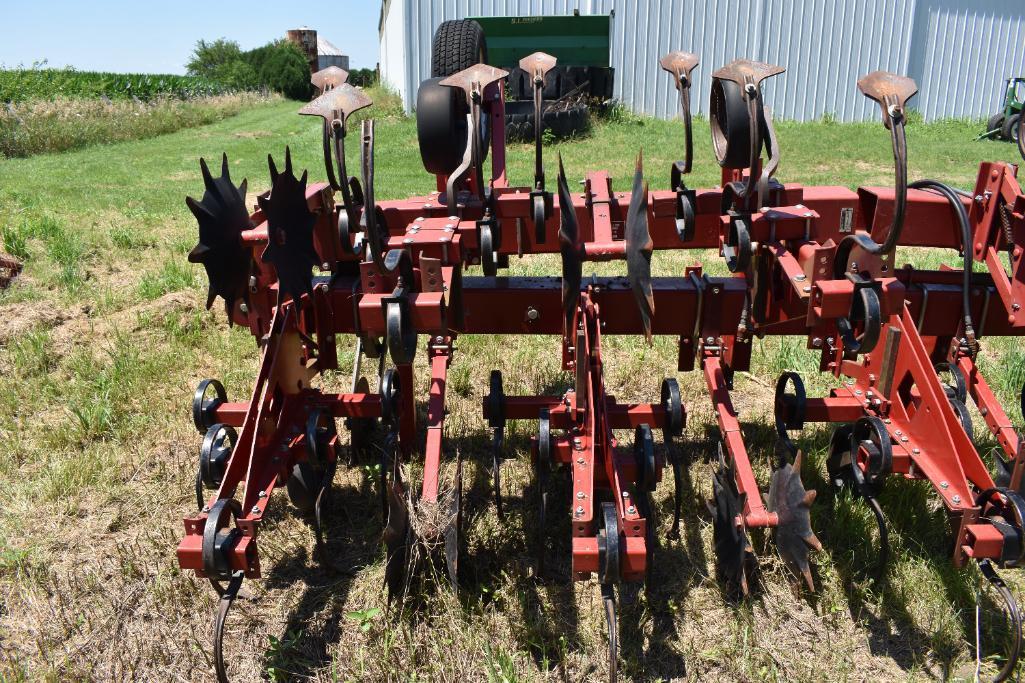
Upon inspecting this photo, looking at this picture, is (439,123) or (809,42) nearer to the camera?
(439,123)

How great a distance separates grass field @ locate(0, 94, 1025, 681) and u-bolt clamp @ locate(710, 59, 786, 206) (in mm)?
1551

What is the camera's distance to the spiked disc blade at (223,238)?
3002mm

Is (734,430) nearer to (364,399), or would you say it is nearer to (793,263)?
(793,263)

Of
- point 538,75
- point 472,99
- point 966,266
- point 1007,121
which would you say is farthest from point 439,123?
point 1007,121

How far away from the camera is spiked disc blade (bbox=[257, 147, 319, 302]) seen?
288cm

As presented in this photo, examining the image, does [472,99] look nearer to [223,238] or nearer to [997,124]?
[223,238]

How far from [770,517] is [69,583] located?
284 centimetres

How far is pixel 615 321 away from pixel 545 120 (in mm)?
10524

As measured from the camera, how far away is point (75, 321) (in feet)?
19.1

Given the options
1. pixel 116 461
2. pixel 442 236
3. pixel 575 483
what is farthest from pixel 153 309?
pixel 575 483

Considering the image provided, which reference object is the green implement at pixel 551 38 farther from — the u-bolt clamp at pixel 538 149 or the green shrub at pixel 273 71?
the green shrub at pixel 273 71

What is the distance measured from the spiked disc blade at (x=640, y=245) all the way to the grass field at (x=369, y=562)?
4.23 feet

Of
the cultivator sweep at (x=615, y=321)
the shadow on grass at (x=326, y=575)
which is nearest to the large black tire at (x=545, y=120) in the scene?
the cultivator sweep at (x=615, y=321)

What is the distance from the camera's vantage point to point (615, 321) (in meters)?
3.40
